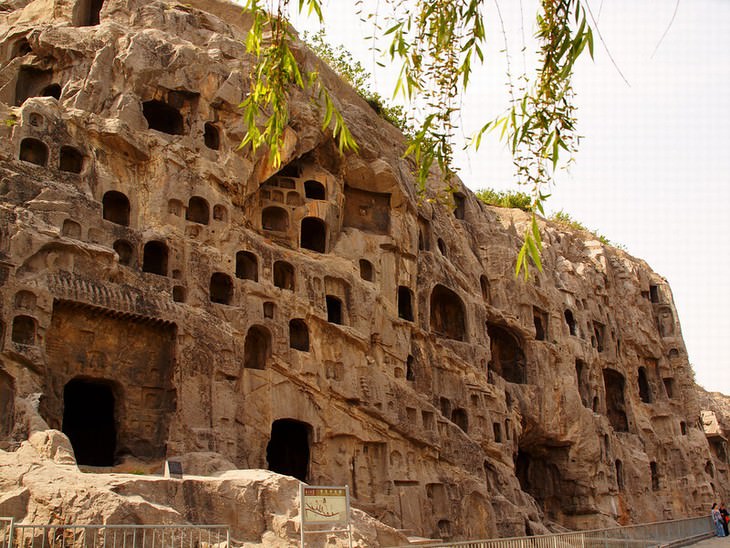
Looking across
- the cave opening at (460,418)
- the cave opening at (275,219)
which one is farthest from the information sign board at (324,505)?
the cave opening at (460,418)

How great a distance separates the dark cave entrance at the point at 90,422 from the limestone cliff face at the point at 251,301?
58 millimetres

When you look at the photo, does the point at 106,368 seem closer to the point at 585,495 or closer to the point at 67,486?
Result: the point at 67,486

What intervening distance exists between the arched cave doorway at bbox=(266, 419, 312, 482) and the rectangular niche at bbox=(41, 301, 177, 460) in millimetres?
4718

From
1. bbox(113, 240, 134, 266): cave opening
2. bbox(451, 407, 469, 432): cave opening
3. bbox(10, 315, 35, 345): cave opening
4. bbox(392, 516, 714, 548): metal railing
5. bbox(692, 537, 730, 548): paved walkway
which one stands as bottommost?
bbox(692, 537, 730, 548): paved walkway

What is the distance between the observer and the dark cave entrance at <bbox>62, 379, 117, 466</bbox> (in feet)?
65.8

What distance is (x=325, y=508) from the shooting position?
1095cm

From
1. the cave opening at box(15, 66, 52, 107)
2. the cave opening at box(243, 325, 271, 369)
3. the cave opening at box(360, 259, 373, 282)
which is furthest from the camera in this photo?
the cave opening at box(360, 259, 373, 282)

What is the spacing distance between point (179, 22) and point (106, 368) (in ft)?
36.2

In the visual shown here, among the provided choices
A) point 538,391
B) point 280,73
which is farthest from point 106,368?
point 538,391

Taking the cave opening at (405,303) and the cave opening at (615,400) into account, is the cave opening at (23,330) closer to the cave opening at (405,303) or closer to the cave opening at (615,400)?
the cave opening at (405,303)

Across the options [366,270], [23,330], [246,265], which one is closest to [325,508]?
[23,330]

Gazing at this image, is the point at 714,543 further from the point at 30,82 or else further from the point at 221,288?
the point at 30,82

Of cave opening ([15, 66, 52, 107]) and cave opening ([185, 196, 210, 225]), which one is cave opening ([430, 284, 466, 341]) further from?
cave opening ([15, 66, 52, 107])

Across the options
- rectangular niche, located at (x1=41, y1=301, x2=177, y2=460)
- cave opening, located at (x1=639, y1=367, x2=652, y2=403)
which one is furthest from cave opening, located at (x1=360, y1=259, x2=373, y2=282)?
cave opening, located at (x1=639, y1=367, x2=652, y2=403)
